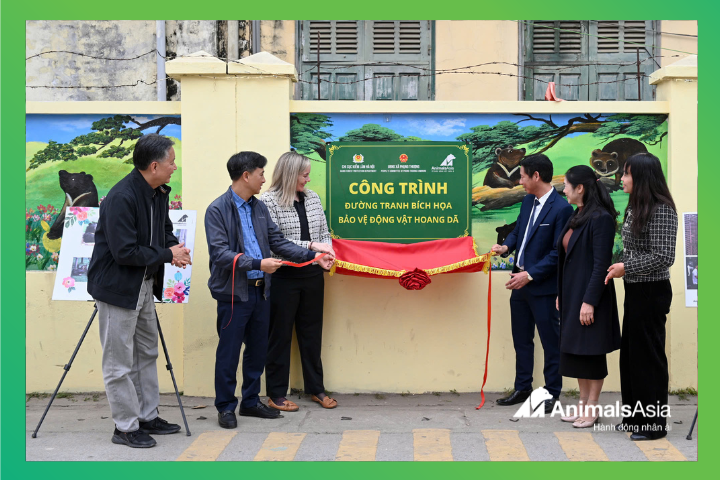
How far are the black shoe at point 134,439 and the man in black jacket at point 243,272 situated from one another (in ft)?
1.96

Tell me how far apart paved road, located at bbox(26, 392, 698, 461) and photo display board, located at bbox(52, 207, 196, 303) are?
0.97 meters

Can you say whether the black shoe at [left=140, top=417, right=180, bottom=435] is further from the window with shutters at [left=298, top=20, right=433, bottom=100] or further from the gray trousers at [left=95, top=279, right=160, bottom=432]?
the window with shutters at [left=298, top=20, right=433, bottom=100]

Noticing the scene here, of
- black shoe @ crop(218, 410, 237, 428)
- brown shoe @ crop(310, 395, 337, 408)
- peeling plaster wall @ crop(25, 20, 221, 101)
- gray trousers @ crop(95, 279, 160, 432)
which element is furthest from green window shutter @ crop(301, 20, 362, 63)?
black shoe @ crop(218, 410, 237, 428)

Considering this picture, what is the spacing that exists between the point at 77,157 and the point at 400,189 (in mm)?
2830

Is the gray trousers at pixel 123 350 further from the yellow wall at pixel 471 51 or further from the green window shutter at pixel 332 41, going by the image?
the yellow wall at pixel 471 51

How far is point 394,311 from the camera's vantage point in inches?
236

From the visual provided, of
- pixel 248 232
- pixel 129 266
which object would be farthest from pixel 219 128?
pixel 129 266

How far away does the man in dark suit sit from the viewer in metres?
5.31

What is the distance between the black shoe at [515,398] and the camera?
18.4 feet

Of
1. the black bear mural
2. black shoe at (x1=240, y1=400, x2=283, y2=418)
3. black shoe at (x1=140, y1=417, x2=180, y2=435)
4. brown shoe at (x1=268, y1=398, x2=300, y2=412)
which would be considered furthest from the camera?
the black bear mural

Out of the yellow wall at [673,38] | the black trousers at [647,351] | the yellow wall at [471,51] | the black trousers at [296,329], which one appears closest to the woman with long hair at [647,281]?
the black trousers at [647,351]

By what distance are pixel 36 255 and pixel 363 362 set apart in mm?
3015

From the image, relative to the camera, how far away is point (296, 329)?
18.7 ft

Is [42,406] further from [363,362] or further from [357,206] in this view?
[357,206]
